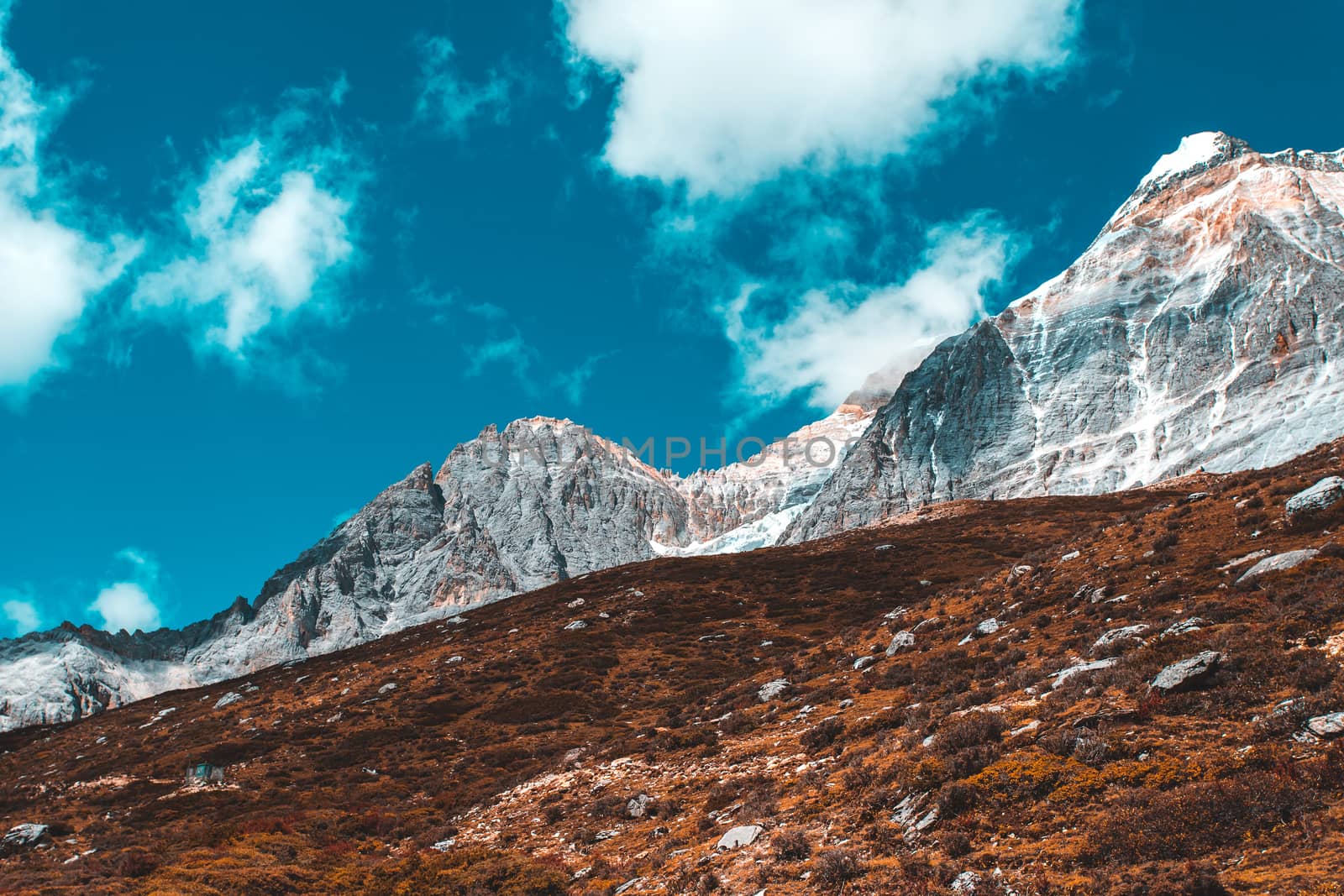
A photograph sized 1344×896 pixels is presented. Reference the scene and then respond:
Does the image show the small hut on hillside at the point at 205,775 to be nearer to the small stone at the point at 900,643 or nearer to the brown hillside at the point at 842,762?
the brown hillside at the point at 842,762

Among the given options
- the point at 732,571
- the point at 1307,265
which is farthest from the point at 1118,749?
the point at 1307,265

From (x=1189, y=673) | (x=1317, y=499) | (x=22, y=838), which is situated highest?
(x=1317, y=499)

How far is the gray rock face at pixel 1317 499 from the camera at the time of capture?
26.4 m

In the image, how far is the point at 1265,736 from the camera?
12.9 meters

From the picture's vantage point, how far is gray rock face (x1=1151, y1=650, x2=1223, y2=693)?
15.7 meters

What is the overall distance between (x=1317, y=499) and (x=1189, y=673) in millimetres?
16280

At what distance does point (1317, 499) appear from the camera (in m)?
26.8

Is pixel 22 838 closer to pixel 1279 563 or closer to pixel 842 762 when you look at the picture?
pixel 842 762

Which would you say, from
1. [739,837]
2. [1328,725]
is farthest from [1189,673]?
[739,837]

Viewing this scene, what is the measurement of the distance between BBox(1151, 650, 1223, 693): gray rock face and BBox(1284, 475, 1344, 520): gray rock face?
1470 centimetres

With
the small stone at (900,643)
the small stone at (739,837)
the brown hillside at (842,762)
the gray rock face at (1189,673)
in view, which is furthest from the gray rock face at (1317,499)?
the small stone at (739,837)

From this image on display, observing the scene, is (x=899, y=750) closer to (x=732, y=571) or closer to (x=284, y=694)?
(x=284, y=694)

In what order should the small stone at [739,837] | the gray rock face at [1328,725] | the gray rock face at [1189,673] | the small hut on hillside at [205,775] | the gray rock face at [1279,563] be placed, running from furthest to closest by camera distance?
the small hut on hillside at [205,775] → the gray rock face at [1279,563] → the small stone at [739,837] → the gray rock face at [1189,673] → the gray rock face at [1328,725]

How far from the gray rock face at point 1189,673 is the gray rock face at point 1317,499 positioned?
14698 millimetres
